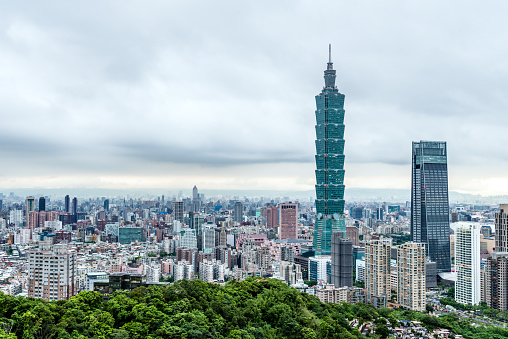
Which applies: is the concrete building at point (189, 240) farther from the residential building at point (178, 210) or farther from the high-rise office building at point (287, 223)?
the residential building at point (178, 210)

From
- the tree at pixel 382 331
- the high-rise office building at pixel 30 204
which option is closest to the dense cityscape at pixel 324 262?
the tree at pixel 382 331

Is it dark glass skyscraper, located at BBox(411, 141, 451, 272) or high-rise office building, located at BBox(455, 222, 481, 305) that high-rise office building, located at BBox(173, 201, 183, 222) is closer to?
dark glass skyscraper, located at BBox(411, 141, 451, 272)

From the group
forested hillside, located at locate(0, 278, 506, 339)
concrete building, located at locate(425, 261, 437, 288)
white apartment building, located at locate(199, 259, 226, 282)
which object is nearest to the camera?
forested hillside, located at locate(0, 278, 506, 339)

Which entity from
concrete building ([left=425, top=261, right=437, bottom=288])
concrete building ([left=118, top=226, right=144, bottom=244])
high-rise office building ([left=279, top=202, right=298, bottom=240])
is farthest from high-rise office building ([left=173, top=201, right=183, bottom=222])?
concrete building ([left=425, top=261, right=437, bottom=288])

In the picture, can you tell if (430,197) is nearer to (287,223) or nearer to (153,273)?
(287,223)

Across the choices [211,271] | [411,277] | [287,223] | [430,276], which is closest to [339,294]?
[411,277]

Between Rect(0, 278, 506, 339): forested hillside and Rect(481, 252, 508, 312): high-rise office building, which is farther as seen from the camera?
Rect(481, 252, 508, 312): high-rise office building

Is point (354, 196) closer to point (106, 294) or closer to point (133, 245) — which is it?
point (133, 245)
